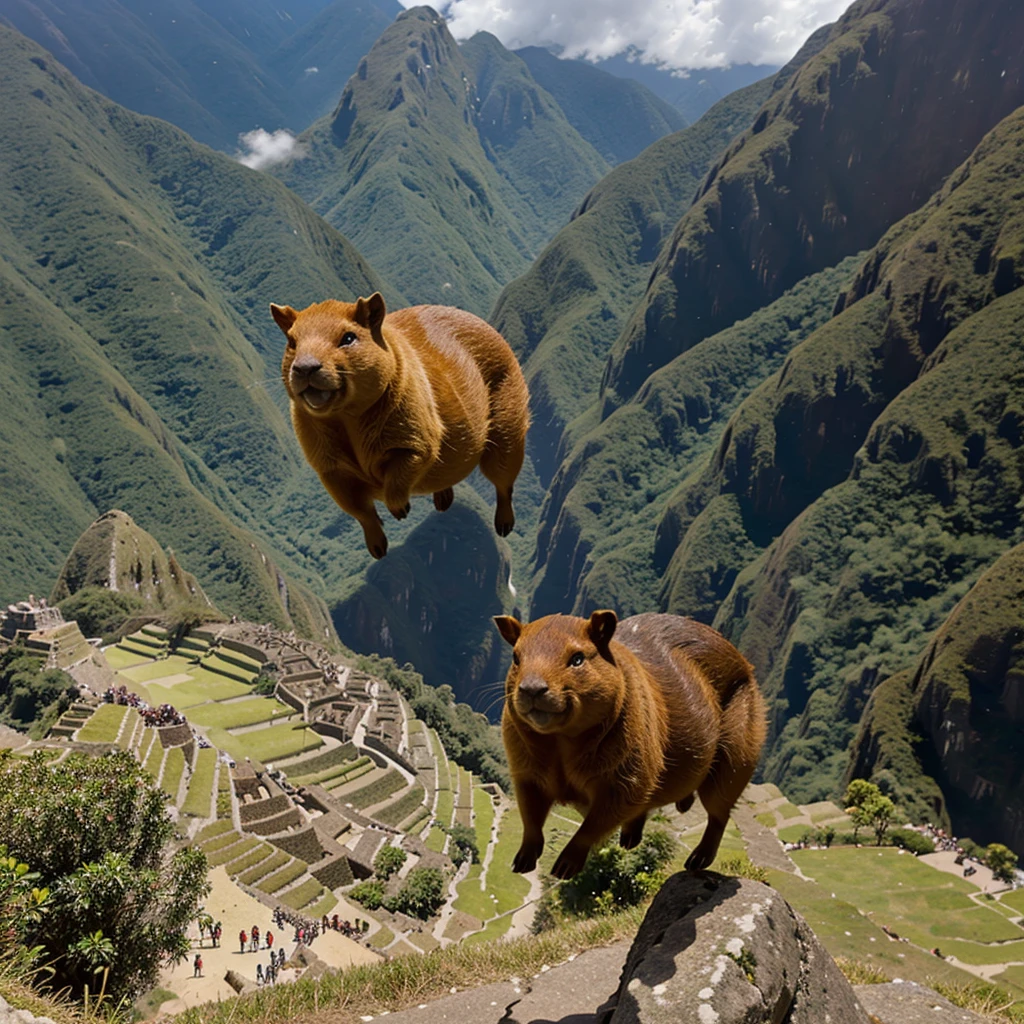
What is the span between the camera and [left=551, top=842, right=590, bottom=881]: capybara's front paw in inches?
196

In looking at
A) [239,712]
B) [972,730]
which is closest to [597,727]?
[239,712]

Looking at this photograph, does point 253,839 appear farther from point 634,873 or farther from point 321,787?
point 634,873

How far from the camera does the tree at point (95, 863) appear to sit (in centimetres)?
1502

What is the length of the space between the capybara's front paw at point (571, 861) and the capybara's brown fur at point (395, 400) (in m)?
2.22

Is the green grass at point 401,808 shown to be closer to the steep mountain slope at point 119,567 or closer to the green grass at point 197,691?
the green grass at point 197,691

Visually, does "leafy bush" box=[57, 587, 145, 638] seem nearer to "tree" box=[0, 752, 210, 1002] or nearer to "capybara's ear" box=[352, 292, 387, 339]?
"tree" box=[0, 752, 210, 1002]

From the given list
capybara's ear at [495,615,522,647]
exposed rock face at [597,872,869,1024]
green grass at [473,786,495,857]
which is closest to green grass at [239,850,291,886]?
green grass at [473,786,495,857]

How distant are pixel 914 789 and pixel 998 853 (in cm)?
6232

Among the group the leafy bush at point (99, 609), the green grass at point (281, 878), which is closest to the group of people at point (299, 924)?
the green grass at point (281, 878)

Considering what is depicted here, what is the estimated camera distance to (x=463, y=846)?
72375 mm

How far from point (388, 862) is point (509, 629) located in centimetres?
6086

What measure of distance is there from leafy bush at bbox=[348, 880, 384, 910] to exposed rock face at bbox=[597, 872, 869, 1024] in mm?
52843

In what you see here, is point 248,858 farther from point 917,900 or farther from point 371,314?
point 371,314

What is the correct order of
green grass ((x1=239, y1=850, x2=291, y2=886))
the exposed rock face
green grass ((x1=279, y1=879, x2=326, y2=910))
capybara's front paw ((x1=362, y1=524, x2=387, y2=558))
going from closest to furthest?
capybara's front paw ((x1=362, y1=524, x2=387, y2=558)) < the exposed rock face < green grass ((x1=239, y1=850, x2=291, y2=886)) < green grass ((x1=279, y1=879, x2=326, y2=910))
